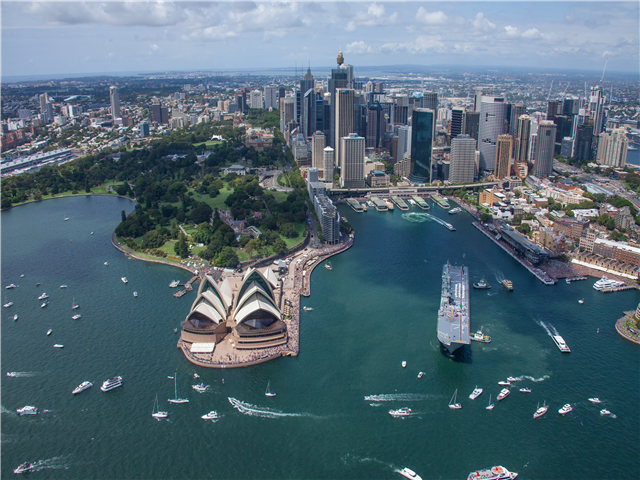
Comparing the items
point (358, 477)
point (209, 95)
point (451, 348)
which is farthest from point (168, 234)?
point (209, 95)

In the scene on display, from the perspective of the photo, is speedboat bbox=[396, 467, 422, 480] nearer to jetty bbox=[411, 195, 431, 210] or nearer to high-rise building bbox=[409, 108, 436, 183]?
jetty bbox=[411, 195, 431, 210]

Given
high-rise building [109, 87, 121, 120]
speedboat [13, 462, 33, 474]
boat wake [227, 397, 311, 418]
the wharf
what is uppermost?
high-rise building [109, 87, 121, 120]

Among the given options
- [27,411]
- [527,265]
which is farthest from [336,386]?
[527,265]

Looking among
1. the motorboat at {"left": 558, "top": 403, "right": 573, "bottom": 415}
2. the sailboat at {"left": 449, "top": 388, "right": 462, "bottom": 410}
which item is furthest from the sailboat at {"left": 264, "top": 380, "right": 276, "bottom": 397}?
the motorboat at {"left": 558, "top": 403, "right": 573, "bottom": 415}

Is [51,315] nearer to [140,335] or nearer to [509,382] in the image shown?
[140,335]

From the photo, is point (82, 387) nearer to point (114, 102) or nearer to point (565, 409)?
point (565, 409)
